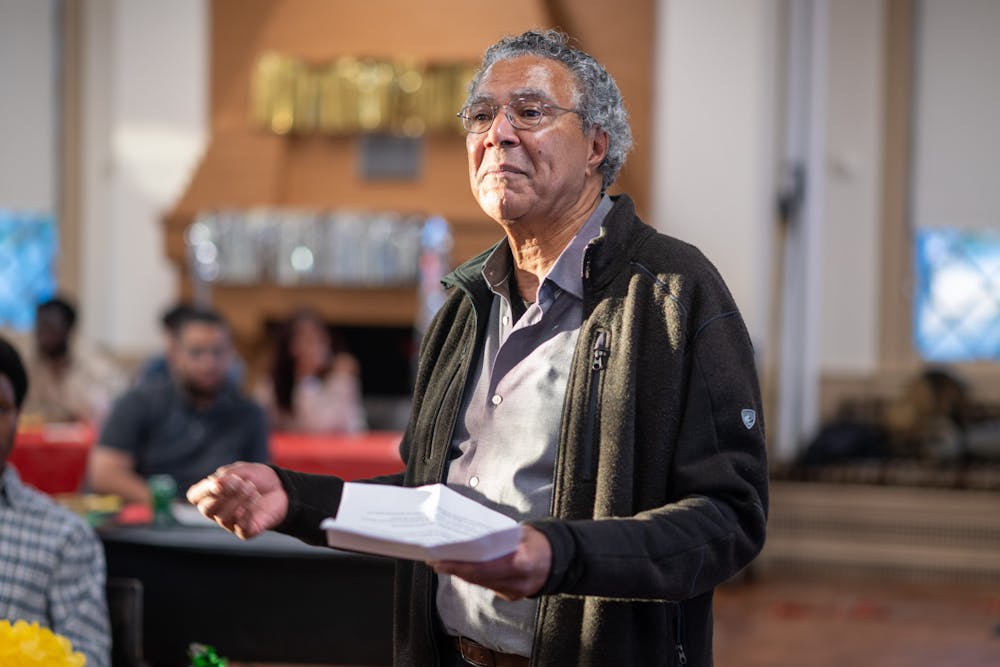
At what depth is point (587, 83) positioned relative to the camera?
6.18 ft

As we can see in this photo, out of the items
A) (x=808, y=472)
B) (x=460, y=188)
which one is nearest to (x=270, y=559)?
(x=808, y=472)

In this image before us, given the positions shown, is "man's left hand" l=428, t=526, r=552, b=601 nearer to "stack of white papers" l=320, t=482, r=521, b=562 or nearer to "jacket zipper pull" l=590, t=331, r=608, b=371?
"stack of white papers" l=320, t=482, r=521, b=562

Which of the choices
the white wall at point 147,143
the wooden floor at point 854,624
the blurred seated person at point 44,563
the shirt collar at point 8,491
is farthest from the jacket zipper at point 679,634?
the white wall at point 147,143

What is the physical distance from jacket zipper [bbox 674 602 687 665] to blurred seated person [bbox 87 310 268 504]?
336 cm

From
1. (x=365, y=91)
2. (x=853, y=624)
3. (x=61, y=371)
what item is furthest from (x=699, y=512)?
(x=365, y=91)

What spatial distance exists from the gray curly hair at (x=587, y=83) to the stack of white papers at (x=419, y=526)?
531mm

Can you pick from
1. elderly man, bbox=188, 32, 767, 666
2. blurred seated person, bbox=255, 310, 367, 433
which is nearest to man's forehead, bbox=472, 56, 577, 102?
elderly man, bbox=188, 32, 767, 666

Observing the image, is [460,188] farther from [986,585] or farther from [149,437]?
[149,437]

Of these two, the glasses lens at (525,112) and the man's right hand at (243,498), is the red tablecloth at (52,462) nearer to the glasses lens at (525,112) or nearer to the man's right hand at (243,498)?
the man's right hand at (243,498)

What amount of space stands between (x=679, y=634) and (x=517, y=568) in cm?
38

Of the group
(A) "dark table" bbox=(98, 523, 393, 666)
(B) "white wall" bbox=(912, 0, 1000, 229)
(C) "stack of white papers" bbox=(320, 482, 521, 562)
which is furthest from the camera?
(B) "white wall" bbox=(912, 0, 1000, 229)

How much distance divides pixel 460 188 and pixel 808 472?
325cm

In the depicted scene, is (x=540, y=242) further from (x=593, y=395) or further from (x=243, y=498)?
(x=243, y=498)

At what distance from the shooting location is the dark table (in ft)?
12.2
